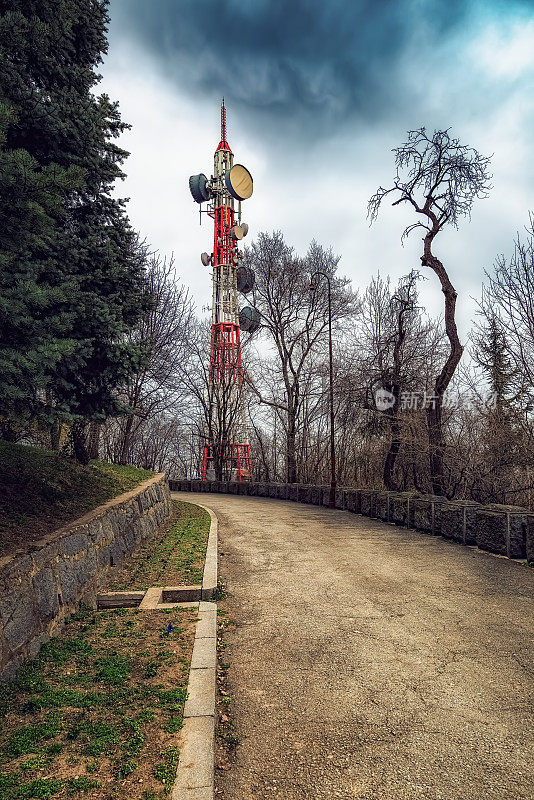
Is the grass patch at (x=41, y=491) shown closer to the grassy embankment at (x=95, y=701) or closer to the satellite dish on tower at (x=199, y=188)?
the grassy embankment at (x=95, y=701)

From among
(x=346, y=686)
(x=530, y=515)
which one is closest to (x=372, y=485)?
(x=530, y=515)

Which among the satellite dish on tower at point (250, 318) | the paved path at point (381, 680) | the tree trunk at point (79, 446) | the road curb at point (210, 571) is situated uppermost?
the satellite dish on tower at point (250, 318)

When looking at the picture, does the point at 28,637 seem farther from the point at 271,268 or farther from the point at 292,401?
the point at 271,268

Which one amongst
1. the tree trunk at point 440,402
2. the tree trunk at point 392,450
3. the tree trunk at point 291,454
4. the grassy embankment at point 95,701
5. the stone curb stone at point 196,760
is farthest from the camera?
the tree trunk at point 291,454

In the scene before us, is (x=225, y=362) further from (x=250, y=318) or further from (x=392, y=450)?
(x=392, y=450)

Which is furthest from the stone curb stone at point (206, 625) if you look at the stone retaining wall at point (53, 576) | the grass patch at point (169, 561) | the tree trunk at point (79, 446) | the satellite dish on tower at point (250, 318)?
the satellite dish on tower at point (250, 318)

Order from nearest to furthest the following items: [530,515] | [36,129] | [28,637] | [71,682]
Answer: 1. [71,682]
2. [28,637]
3. [36,129]
4. [530,515]

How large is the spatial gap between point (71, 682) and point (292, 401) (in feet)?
82.4

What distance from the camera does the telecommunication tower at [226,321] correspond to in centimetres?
Answer: 2758

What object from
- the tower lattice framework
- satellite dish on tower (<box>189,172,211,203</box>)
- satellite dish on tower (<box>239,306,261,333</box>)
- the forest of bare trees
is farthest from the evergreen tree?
satellite dish on tower (<box>189,172,211,203</box>)

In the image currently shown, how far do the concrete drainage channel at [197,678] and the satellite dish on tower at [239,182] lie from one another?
2714 cm

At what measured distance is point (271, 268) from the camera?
1144 inches

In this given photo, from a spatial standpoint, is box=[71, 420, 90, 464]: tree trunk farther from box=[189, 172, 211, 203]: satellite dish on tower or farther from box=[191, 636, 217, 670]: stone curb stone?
box=[189, 172, 211, 203]: satellite dish on tower

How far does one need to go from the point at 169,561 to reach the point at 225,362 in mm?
21622
